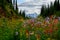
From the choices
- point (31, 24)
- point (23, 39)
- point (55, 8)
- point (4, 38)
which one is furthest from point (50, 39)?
point (55, 8)

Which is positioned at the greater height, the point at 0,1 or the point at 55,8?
the point at 0,1

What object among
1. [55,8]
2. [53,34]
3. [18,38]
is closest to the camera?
[18,38]

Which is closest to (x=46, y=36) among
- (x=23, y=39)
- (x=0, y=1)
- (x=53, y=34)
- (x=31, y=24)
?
(x=53, y=34)

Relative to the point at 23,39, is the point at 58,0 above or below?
below

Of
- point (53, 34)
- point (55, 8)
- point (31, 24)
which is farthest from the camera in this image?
point (55, 8)

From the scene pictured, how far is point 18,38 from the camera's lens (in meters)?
6.38

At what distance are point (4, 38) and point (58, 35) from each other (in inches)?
58.3

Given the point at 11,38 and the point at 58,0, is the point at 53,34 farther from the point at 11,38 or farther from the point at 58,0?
the point at 58,0

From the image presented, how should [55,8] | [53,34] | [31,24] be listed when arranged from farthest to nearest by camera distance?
[55,8], [31,24], [53,34]

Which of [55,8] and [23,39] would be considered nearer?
[23,39]

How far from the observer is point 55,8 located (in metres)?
61.5

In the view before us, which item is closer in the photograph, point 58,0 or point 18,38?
point 18,38

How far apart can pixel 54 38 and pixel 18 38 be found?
96cm

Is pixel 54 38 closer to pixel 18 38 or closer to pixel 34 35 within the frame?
pixel 34 35
